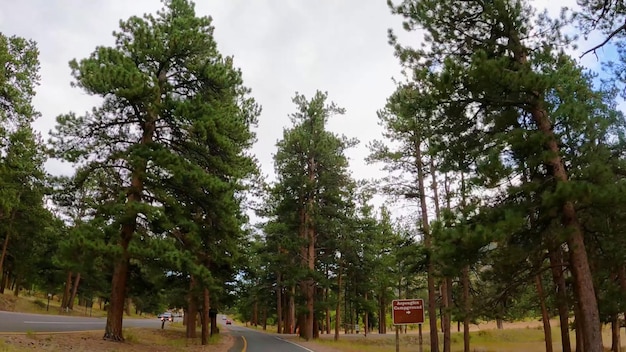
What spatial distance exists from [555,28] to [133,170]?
552 inches

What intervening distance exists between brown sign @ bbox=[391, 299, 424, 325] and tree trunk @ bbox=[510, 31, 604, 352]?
7009 mm

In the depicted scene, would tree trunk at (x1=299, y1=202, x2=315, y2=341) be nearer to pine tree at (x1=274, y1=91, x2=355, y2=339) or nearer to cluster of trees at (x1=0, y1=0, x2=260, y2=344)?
pine tree at (x1=274, y1=91, x2=355, y2=339)

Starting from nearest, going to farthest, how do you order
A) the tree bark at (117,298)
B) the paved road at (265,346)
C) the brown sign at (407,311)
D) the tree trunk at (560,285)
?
the tree trunk at (560,285) → the tree bark at (117,298) → the brown sign at (407,311) → the paved road at (265,346)

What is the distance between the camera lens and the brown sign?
1684 centimetres

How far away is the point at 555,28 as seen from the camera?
11070 millimetres

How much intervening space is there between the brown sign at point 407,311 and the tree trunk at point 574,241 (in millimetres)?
7009

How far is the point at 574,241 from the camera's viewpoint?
10602 mm

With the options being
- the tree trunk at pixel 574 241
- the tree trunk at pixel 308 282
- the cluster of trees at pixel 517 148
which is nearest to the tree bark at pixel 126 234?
the cluster of trees at pixel 517 148

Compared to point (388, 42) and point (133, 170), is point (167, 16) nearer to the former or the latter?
point (133, 170)

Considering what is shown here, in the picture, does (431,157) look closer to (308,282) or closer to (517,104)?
(517,104)

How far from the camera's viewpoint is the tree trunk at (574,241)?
9.99 m

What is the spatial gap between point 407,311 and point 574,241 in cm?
791

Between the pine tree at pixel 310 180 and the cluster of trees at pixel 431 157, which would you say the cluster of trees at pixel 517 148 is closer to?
the cluster of trees at pixel 431 157

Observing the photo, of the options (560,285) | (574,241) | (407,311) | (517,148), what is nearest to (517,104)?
(517,148)
